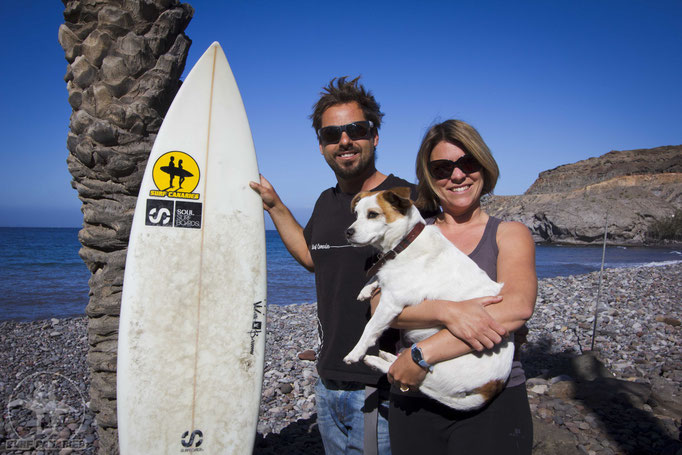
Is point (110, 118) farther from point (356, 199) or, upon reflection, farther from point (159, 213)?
point (356, 199)

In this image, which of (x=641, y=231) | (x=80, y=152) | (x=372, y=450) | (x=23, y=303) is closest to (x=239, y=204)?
(x=80, y=152)

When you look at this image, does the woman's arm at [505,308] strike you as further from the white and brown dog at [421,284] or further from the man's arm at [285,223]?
the man's arm at [285,223]

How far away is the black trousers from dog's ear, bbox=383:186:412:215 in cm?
91

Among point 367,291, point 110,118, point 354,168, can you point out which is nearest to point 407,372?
point 367,291

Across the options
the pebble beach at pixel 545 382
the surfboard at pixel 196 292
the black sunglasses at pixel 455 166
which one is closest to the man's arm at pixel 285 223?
the surfboard at pixel 196 292

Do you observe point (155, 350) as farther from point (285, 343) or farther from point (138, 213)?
point (285, 343)

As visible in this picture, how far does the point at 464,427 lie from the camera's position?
1.60 metres

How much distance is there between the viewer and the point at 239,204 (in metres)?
2.65

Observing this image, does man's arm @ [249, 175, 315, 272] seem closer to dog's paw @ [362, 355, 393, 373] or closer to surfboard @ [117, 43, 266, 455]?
surfboard @ [117, 43, 266, 455]

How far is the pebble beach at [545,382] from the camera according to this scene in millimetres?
3771

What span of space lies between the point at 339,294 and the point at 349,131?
0.86 m

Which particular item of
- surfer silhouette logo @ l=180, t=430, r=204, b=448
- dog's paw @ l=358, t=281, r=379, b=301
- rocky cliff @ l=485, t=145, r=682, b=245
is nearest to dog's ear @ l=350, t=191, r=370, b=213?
dog's paw @ l=358, t=281, r=379, b=301

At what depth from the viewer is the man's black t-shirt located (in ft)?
6.71

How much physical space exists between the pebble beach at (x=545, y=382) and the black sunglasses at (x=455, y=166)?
2674 mm
